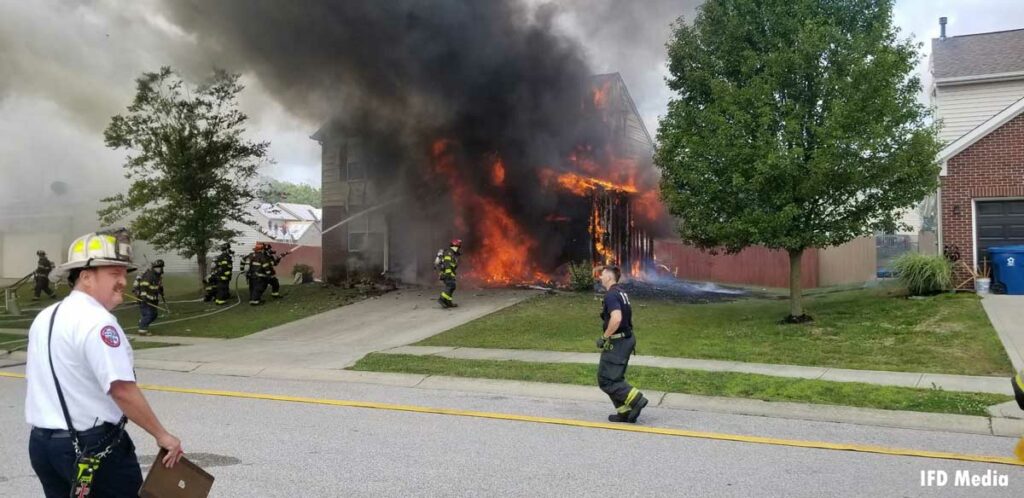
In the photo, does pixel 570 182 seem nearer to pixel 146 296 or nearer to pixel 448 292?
pixel 448 292

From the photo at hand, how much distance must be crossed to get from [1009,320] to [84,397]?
11881 mm

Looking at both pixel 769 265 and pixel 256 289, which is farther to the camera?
pixel 769 265

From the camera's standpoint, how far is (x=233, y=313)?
16000 millimetres

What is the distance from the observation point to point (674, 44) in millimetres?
13820

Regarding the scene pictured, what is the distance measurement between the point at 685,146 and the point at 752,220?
1952 mm

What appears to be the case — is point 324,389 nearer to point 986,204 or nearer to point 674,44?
point 674,44

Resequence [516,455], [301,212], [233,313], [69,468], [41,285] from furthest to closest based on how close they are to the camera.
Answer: [301,212] < [41,285] < [233,313] < [516,455] < [69,468]

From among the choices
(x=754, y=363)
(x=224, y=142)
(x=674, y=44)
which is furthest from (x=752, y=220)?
(x=224, y=142)

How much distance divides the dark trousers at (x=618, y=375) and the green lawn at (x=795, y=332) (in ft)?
11.4

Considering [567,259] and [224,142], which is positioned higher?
[224,142]

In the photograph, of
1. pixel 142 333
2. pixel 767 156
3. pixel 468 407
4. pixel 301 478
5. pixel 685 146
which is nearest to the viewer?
pixel 301 478

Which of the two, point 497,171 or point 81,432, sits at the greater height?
point 497,171

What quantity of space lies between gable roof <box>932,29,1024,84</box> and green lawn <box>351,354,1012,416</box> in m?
15.5

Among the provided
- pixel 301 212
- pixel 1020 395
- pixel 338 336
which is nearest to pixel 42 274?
pixel 338 336
